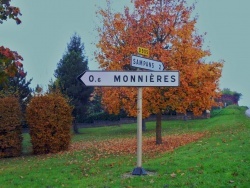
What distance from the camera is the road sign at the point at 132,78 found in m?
9.34

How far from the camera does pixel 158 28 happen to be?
63.2 feet

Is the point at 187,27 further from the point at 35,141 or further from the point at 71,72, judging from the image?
the point at 71,72

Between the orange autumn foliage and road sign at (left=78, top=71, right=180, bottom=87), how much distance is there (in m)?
8.05

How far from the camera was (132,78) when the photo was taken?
9.41 m

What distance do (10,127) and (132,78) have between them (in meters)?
10.6

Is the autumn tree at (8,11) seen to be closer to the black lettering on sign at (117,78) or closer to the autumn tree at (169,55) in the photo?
the black lettering on sign at (117,78)

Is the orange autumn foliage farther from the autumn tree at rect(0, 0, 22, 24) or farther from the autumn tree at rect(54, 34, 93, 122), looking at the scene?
the autumn tree at rect(54, 34, 93, 122)

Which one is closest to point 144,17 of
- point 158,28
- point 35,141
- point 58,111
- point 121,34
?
point 158,28

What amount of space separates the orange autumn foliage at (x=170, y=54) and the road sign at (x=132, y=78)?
8.05 metres

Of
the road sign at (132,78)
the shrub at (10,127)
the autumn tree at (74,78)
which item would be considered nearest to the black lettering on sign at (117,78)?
the road sign at (132,78)

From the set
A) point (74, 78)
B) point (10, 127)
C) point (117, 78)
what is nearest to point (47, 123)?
point (10, 127)

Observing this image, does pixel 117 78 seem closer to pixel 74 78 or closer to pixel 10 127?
pixel 10 127

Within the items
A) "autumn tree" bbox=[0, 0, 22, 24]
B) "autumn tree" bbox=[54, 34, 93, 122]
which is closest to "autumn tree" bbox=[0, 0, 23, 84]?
"autumn tree" bbox=[0, 0, 22, 24]

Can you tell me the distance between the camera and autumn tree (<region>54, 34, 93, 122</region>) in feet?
120
